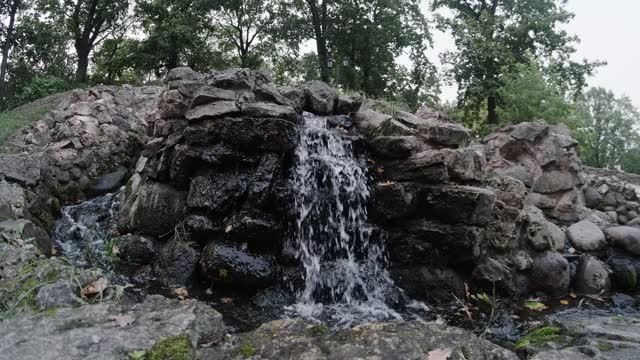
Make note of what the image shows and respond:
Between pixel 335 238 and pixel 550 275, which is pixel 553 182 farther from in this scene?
pixel 335 238

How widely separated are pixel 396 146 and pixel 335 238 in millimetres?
2151

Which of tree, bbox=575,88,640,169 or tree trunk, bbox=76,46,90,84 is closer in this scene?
tree trunk, bbox=76,46,90,84

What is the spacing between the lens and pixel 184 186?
26.6 ft

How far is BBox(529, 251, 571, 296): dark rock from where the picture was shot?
8.43m

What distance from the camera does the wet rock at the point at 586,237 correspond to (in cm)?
980

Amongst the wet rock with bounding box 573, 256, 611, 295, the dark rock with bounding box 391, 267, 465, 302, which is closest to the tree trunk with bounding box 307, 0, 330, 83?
the wet rock with bounding box 573, 256, 611, 295

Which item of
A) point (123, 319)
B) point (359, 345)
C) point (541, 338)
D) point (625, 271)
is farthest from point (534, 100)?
point (123, 319)

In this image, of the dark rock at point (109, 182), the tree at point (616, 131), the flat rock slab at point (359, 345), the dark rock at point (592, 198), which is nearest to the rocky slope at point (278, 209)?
the dark rock at point (109, 182)

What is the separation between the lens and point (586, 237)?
991 centimetres

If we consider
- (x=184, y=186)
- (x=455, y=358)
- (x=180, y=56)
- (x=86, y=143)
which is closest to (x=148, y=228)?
(x=184, y=186)

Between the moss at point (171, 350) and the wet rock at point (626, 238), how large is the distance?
10470 mm

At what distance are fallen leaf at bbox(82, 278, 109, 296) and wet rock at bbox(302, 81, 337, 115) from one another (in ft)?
24.4

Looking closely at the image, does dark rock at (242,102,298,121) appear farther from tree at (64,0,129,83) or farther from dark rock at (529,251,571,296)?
tree at (64,0,129,83)

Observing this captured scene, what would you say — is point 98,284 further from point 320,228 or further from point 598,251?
point 598,251
